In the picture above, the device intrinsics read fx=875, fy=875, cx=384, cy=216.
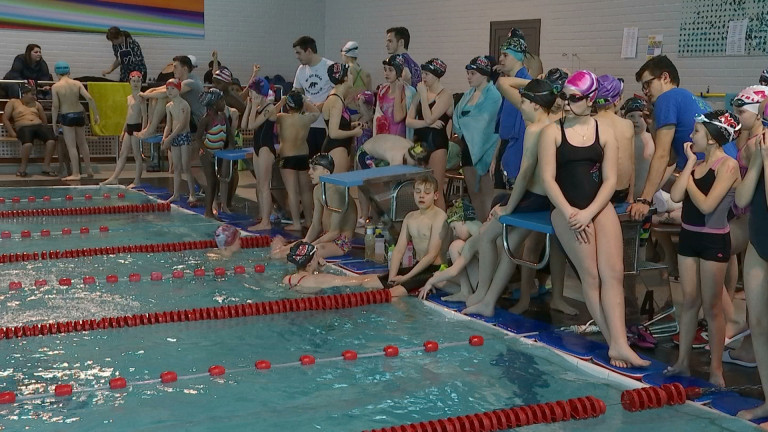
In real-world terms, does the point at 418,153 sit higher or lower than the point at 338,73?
lower

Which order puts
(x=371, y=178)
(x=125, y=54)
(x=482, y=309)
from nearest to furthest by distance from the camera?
(x=482, y=309) < (x=371, y=178) < (x=125, y=54)

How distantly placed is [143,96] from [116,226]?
104 inches

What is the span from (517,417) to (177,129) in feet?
23.0

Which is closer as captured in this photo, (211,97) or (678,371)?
(678,371)

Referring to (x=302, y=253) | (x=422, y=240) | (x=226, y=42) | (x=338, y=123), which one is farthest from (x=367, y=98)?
(x=226, y=42)

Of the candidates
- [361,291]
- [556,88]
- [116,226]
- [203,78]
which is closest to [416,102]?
[361,291]

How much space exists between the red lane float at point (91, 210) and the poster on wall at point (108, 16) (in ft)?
21.6

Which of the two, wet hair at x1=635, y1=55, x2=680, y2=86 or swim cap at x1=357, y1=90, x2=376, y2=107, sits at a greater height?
wet hair at x1=635, y1=55, x2=680, y2=86

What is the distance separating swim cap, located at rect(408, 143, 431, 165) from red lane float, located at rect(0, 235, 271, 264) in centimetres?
160

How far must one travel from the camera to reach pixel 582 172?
491cm

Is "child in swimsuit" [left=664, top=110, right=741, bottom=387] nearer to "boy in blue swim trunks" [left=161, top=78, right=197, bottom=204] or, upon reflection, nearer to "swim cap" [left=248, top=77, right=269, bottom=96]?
"swim cap" [left=248, top=77, right=269, bottom=96]

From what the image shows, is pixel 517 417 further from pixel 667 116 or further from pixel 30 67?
pixel 30 67

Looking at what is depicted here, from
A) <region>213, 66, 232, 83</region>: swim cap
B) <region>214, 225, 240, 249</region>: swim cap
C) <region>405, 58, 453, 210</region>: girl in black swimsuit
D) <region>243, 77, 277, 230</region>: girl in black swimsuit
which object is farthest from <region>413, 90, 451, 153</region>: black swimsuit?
<region>213, 66, 232, 83</region>: swim cap

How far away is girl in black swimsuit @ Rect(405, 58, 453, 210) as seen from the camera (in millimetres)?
7668
